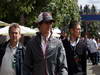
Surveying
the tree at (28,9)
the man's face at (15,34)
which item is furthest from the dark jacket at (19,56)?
the tree at (28,9)

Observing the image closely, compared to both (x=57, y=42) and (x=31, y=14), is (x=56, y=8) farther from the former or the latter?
(x=57, y=42)

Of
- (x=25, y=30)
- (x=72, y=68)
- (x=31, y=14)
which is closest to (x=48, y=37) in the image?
(x=72, y=68)

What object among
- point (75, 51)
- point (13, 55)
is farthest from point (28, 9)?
point (13, 55)

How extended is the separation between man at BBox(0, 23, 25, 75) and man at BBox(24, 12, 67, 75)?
1.27 metres

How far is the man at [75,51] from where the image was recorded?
611 cm

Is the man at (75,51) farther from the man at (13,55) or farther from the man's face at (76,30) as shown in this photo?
the man at (13,55)

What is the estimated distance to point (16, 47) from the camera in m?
6.21

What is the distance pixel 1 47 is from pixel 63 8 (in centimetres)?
2418

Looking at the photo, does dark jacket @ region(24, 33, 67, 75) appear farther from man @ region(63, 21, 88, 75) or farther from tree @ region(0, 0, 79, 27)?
tree @ region(0, 0, 79, 27)

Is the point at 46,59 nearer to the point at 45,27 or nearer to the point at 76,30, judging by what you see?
the point at 45,27

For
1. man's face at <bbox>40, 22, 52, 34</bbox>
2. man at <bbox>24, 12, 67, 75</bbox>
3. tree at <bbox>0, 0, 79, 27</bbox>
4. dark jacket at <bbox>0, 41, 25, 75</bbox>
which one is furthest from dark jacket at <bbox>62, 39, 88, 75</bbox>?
tree at <bbox>0, 0, 79, 27</bbox>

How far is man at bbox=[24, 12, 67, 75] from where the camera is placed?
188 inches

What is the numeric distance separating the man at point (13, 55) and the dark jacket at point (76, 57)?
2.28 feet

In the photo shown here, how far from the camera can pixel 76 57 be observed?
6320 mm
